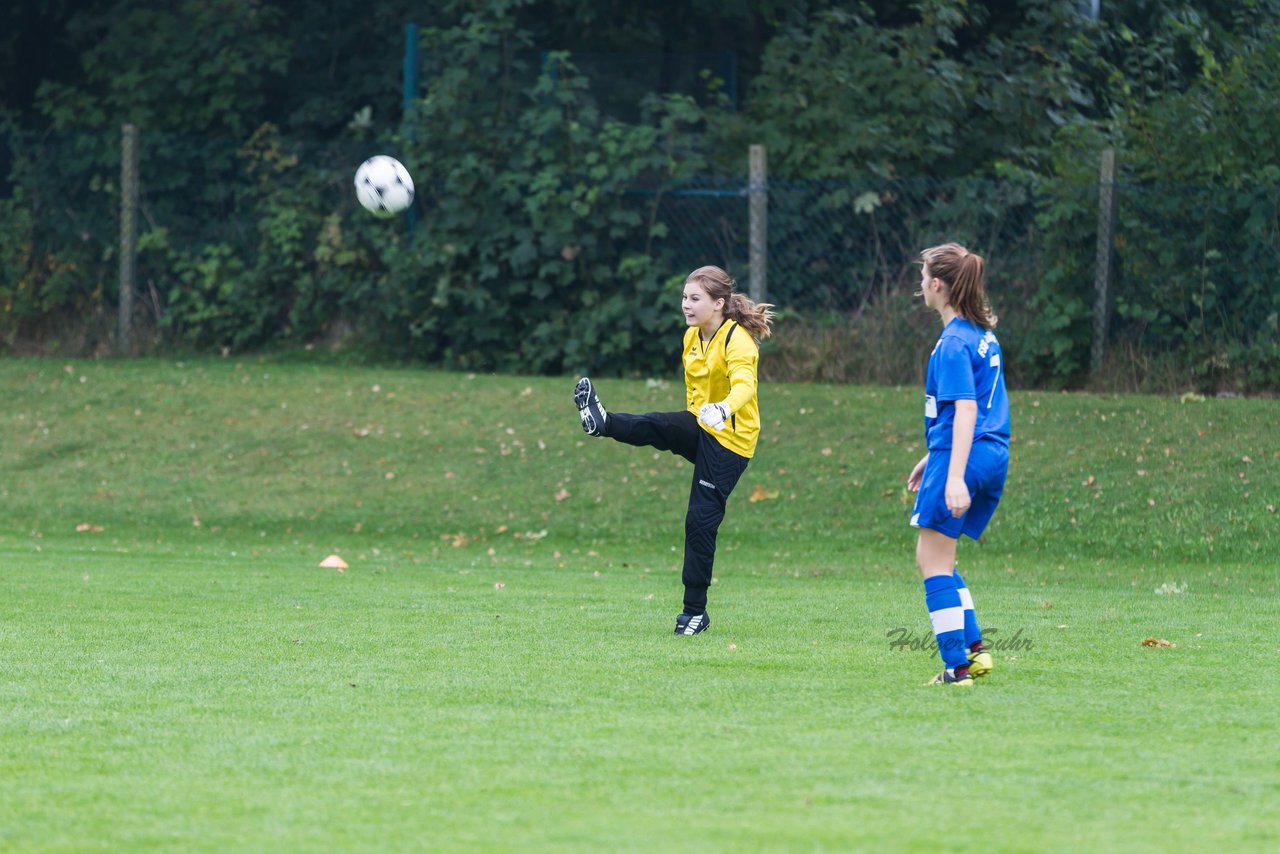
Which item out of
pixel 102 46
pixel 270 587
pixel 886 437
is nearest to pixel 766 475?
pixel 886 437

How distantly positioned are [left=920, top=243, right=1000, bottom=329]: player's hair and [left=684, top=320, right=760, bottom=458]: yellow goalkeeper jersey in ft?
4.98

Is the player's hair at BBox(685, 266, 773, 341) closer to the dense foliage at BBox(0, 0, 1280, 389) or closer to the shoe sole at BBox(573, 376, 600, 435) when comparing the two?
the shoe sole at BBox(573, 376, 600, 435)

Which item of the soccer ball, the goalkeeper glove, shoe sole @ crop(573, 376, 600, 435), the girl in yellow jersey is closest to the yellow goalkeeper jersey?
the girl in yellow jersey

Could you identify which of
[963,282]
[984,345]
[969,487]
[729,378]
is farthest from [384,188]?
[969,487]

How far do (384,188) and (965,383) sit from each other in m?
8.34

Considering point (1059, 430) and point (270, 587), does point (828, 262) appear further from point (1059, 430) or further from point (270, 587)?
point (270, 587)

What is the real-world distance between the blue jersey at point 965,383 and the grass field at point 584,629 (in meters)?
0.96

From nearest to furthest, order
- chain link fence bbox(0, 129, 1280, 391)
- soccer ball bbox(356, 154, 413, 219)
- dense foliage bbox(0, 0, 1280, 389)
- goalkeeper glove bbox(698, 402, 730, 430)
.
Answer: goalkeeper glove bbox(698, 402, 730, 430) < soccer ball bbox(356, 154, 413, 219) < chain link fence bbox(0, 129, 1280, 391) < dense foliage bbox(0, 0, 1280, 389)

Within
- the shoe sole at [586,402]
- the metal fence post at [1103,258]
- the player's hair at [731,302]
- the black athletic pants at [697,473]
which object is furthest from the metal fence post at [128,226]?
the player's hair at [731,302]

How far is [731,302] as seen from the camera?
7.87 m

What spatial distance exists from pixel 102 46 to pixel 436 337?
698cm

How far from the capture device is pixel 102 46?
22172mm

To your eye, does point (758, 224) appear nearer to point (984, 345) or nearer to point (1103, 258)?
point (1103, 258)

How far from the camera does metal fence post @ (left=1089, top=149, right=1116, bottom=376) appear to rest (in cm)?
1576
